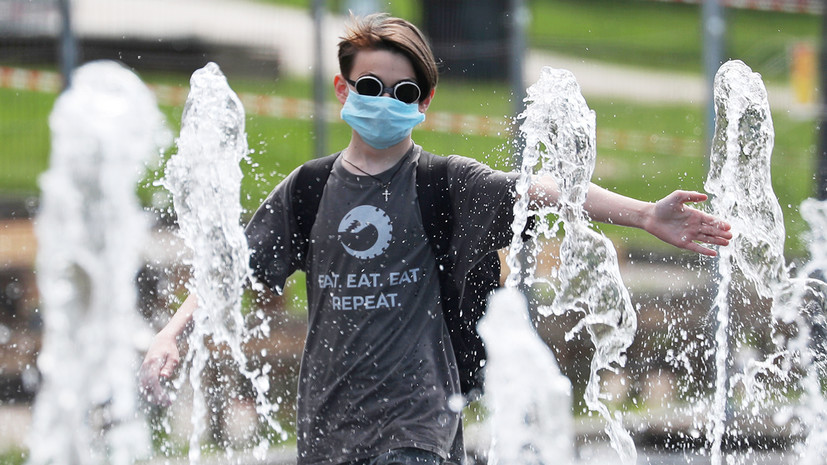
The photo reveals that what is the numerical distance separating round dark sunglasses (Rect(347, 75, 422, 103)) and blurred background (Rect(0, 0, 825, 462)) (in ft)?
6.89

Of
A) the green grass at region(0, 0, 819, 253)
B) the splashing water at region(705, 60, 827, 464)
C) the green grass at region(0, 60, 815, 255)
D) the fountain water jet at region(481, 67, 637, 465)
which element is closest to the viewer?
the fountain water jet at region(481, 67, 637, 465)

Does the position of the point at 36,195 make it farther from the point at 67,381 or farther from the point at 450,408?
the point at 450,408

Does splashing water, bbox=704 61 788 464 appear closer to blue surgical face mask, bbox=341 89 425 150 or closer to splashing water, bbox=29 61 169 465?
blue surgical face mask, bbox=341 89 425 150

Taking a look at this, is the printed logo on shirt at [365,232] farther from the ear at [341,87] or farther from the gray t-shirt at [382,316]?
the ear at [341,87]

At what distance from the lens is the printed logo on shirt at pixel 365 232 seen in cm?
322

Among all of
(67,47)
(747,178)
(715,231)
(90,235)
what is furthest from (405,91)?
(67,47)

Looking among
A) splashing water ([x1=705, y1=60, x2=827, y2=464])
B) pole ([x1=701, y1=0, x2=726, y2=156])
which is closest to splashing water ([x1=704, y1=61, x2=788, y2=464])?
splashing water ([x1=705, y1=60, x2=827, y2=464])

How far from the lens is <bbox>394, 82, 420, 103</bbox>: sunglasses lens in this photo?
3.38 meters

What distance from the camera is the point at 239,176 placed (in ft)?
12.7

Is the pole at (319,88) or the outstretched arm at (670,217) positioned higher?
the pole at (319,88)

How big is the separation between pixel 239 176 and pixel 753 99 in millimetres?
1882

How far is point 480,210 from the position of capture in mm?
3199

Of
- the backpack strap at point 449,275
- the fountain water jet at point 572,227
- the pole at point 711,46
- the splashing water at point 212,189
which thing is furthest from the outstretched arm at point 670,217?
the pole at point 711,46

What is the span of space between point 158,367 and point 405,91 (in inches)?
39.6
